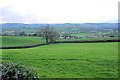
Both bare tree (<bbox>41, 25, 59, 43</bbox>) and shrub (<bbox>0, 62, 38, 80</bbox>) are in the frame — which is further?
bare tree (<bbox>41, 25, 59, 43</bbox>)

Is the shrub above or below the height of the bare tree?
below

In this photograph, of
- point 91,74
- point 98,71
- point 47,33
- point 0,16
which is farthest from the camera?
point 47,33

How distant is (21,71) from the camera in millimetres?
3986

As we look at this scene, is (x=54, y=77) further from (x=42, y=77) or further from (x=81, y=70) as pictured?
(x=81, y=70)

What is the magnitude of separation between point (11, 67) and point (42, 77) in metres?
2.34

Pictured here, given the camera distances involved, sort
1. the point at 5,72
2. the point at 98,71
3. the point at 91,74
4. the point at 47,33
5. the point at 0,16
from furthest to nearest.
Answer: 1. the point at 47,33
2. the point at 0,16
3. the point at 98,71
4. the point at 91,74
5. the point at 5,72

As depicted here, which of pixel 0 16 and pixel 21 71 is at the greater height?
pixel 0 16

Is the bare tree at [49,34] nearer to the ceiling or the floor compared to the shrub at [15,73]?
nearer to the ceiling

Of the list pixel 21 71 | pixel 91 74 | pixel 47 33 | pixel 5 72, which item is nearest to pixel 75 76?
pixel 91 74

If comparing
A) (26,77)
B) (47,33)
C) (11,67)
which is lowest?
(26,77)

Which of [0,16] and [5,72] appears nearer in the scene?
[5,72]

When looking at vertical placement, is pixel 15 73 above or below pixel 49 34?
below

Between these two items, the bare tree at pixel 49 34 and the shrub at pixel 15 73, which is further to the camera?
the bare tree at pixel 49 34

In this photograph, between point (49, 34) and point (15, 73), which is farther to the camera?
point (49, 34)
